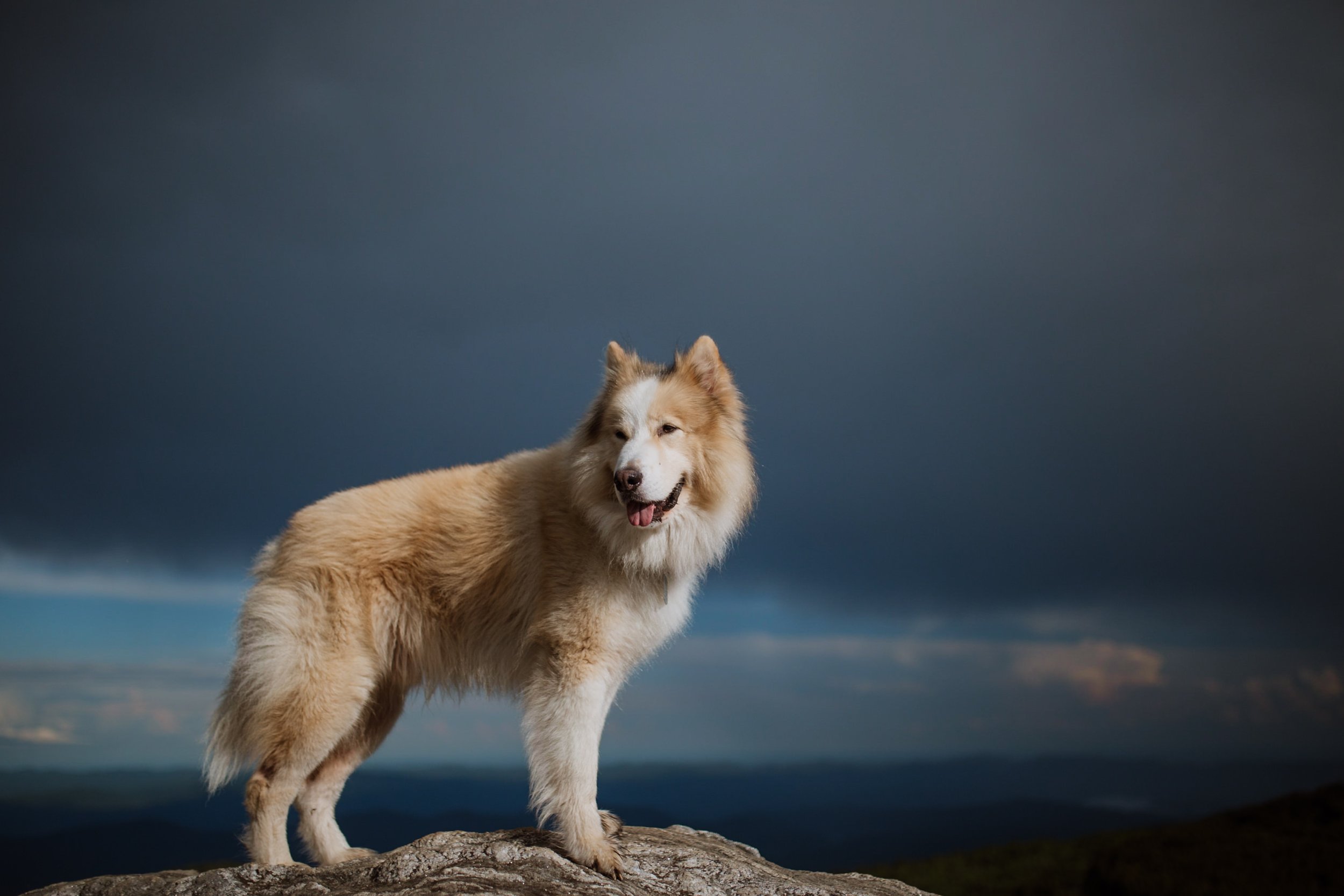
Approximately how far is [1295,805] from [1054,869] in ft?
11.2

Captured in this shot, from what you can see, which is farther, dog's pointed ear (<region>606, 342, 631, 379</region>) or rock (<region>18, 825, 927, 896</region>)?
dog's pointed ear (<region>606, 342, 631, 379</region>)

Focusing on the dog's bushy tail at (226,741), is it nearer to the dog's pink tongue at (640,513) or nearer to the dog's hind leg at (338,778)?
the dog's hind leg at (338,778)

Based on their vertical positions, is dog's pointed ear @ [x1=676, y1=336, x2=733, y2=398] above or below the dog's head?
above

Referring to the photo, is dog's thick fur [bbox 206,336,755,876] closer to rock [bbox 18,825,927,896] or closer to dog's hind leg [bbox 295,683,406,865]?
dog's hind leg [bbox 295,683,406,865]

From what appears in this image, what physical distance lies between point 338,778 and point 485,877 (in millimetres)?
2198

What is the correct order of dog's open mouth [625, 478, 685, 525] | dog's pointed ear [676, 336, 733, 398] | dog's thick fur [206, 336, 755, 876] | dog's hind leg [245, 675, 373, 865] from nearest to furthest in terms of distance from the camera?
dog's open mouth [625, 478, 685, 525] → dog's thick fur [206, 336, 755, 876] → dog's hind leg [245, 675, 373, 865] → dog's pointed ear [676, 336, 733, 398]

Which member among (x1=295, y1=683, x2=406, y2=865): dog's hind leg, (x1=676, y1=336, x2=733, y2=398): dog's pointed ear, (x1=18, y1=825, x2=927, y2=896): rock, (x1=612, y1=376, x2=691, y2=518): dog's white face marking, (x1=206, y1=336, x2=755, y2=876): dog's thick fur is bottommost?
(x1=18, y1=825, x2=927, y2=896): rock

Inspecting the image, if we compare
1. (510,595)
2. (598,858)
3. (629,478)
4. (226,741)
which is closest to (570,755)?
(598,858)

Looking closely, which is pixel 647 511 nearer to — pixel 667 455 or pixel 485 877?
pixel 667 455

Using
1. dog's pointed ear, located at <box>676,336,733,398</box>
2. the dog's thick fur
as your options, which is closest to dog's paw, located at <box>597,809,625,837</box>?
the dog's thick fur

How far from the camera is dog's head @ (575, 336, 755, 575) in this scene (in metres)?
5.49

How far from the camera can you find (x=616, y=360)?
616 centimetres

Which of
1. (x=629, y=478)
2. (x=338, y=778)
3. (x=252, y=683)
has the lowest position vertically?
(x=338, y=778)

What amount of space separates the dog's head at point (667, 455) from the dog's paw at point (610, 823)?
72.2 inches
